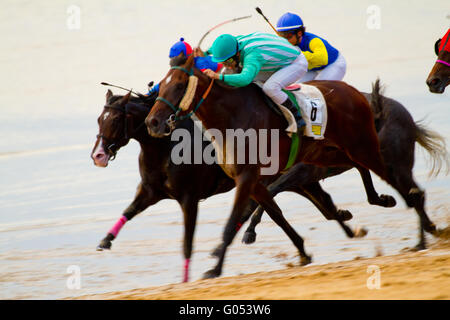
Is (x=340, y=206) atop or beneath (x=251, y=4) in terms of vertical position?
beneath

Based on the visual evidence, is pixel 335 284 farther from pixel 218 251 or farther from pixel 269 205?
pixel 269 205

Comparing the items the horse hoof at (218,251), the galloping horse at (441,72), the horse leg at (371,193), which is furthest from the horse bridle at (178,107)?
the galloping horse at (441,72)

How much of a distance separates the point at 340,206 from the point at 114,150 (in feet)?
11.1

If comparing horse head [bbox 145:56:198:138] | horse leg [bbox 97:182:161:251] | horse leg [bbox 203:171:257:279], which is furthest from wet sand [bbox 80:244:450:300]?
horse head [bbox 145:56:198:138]

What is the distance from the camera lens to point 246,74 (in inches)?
242

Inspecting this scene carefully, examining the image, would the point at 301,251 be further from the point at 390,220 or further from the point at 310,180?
the point at 390,220

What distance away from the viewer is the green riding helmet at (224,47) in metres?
6.16

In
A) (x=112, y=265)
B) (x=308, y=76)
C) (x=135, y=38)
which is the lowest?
(x=112, y=265)

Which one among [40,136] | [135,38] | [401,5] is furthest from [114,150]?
[401,5]

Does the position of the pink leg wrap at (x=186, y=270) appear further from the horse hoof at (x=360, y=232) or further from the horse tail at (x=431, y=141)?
the horse tail at (x=431, y=141)

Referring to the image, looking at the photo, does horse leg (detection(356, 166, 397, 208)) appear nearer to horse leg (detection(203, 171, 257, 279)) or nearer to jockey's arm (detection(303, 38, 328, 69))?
jockey's arm (detection(303, 38, 328, 69))

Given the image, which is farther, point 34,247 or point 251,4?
point 251,4

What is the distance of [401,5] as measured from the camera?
18.5 meters

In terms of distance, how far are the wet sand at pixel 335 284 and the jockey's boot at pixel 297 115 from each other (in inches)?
42.0
